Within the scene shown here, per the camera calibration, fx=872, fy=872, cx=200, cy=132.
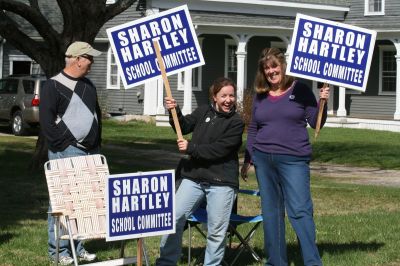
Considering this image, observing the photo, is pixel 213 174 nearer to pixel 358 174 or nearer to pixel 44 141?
pixel 44 141

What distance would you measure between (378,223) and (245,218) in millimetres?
3086

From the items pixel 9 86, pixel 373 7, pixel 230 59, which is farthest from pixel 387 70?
pixel 9 86

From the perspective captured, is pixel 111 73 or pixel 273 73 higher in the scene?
pixel 111 73

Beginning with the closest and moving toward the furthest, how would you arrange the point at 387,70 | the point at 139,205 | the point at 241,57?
the point at 139,205 < the point at 241,57 < the point at 387,70

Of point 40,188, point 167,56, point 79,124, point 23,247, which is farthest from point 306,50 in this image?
point 40,188

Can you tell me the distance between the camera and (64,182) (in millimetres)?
7297

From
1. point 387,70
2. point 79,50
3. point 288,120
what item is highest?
point 387,70

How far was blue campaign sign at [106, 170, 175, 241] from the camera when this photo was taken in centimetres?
607

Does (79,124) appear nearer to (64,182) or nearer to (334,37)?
(64,182)

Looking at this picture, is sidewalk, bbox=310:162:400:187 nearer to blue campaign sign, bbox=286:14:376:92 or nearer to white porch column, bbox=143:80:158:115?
blue campaign sign, bbox=286:14:376:92

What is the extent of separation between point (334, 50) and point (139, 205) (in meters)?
2.33

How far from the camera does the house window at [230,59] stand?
33344mm

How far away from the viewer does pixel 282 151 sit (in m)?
6.98

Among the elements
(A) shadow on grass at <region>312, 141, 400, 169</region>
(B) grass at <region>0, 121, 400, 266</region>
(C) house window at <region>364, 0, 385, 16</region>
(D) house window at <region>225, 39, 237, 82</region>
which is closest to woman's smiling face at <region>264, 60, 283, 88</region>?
(B) grass at <region>0, 121, 400, 266</region>
